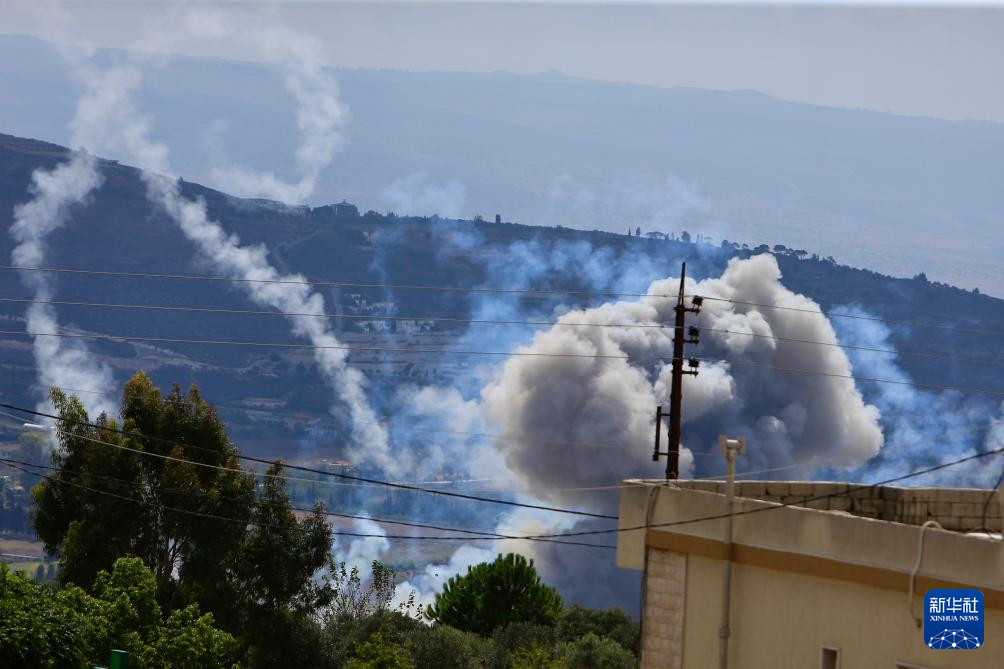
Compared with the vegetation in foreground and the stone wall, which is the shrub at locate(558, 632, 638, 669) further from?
the stone wall

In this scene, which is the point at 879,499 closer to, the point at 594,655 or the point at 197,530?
the point at 197,530

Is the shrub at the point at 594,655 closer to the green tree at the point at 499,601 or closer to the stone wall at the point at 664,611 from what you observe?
the green tree at the point at 499,601

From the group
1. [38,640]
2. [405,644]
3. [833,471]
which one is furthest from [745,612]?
[833,471]

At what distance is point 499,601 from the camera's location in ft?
257

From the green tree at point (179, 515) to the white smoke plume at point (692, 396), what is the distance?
61943 millimetres

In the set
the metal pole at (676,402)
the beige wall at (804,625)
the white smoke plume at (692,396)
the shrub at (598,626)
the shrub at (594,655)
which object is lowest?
the beige wall at (804,625)

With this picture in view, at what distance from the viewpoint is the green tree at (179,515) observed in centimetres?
5162

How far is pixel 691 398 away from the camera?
12331 centimetres

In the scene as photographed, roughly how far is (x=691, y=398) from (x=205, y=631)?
90981 millimetres

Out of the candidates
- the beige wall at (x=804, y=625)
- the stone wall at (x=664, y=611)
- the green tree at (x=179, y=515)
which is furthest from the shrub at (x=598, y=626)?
the beige wall at (x=804, y=625)

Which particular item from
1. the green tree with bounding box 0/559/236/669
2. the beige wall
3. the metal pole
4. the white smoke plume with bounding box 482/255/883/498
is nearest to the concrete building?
the beige wall

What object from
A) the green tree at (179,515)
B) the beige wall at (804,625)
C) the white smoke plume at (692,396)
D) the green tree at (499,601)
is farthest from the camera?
the white smoke plume at (692,396)

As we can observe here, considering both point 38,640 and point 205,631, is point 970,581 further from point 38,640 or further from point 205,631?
point 205,631

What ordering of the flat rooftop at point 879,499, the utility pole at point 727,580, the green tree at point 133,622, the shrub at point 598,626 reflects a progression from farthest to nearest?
the shrub at point 598,626, the green tree at point 133,622, the flat rooftop at point 879,499, the utility pole at point 727,580
